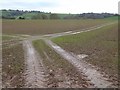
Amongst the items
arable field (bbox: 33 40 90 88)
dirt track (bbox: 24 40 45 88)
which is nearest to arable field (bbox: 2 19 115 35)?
dirt track (bbox: 24 40 45 88)

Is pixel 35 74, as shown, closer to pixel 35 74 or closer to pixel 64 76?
pixel 35 74

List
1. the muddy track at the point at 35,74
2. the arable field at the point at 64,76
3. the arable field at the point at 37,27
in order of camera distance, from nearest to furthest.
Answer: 1. the arable field at the point at 64,76
2. the muddy track at the point at 35,74
3. the arable field at the point at 37,27

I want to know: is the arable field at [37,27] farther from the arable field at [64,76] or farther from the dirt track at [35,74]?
the arable field at [64,76]

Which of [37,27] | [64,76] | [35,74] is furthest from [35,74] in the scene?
[37,27]

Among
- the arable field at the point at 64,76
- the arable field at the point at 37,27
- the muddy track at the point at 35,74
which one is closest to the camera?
the arable field at the point at 64,76

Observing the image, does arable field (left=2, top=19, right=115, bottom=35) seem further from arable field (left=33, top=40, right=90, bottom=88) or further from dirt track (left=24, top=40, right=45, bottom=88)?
arable field (left=33, top=40, right=90, bottom=88)

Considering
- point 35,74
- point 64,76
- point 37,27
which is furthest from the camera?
point 37,27

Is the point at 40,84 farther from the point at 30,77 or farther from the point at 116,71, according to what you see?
the point at 116,71

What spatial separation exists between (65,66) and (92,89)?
4.96 metres

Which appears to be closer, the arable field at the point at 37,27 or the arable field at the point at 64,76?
the arable field at the point at 64,76

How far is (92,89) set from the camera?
934cm

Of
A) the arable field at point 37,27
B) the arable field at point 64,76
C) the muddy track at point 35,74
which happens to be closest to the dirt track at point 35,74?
the muddy track at point 35,74

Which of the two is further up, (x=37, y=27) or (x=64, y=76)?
(x=37, y=27)

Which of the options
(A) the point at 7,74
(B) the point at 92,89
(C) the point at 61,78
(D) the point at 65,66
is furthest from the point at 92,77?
(A) the point at 7,74
